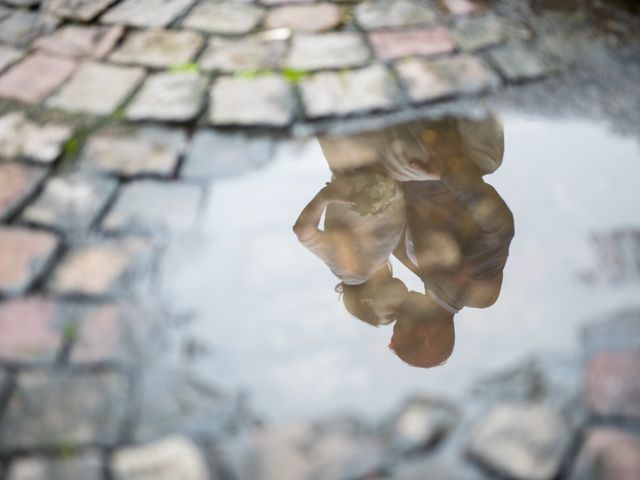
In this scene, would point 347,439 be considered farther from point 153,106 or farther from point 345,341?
point 153,106

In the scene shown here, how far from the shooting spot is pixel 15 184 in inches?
82.0

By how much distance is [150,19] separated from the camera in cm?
298

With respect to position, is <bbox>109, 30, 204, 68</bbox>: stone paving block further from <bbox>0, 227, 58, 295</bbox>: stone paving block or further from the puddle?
<bbox>0, 227, 58, 295</bbox>: stone paving block

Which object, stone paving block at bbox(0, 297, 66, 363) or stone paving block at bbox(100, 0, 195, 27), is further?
stone paving block at bbox(100, 0, 195, 27)

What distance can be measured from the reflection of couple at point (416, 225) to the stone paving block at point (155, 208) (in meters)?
→ 0.37

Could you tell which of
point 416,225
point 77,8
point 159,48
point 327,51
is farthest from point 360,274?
point 77,8

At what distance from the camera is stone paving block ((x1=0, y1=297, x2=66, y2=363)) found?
5.23 ft

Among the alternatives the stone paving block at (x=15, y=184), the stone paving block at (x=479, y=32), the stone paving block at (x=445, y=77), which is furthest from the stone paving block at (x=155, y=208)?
the stone paving block at (x=479, y=32)

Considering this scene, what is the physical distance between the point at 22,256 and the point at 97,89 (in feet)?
3.05

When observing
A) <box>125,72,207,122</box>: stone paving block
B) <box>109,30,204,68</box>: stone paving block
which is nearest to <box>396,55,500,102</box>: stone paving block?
<box>125,72,207,122</box>: stone paving block

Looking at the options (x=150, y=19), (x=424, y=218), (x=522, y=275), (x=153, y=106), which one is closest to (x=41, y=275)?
(x=153, y=106)

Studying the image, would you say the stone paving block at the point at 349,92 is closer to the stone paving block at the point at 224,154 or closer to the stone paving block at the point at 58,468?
the stone paving block at the point at 224,154

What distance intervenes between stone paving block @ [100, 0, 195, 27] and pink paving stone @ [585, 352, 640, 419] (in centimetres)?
241

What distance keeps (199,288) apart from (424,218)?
73cm
